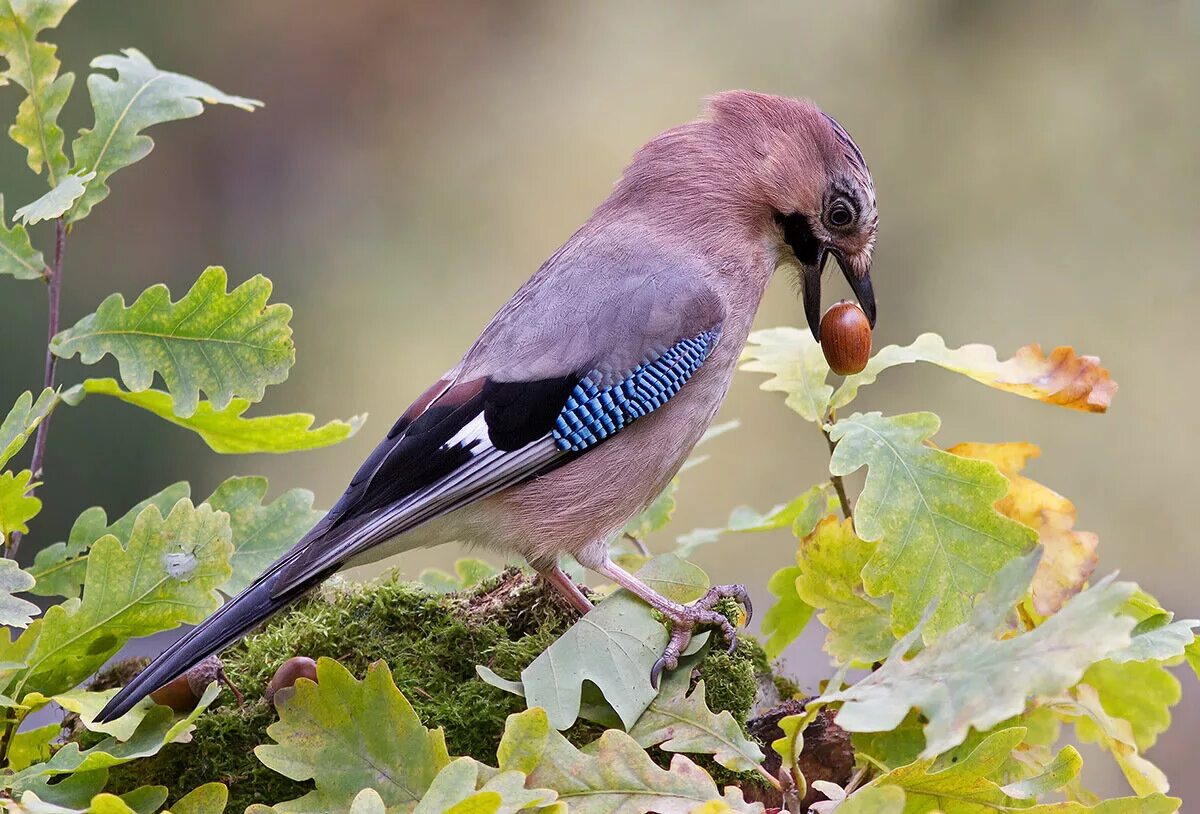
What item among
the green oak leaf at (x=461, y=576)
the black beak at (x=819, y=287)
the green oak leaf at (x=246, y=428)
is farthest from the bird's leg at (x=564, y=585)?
the black beak at (x=819, y=287)

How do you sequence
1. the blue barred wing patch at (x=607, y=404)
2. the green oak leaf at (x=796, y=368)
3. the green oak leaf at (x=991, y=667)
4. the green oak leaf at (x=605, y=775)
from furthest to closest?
the blue barred wing patch at (x=607, y=404) → the green oak leaf at (x=796, y=368) → the green oak leaf at (x=605, y=775) → the green oak leaf at (x=991, y=667)

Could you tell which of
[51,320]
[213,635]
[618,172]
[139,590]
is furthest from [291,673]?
[618,172]

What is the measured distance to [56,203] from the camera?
1.96m

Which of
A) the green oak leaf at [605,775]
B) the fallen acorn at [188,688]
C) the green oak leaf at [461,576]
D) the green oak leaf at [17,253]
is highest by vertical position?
the green oak leaf at [17,253]

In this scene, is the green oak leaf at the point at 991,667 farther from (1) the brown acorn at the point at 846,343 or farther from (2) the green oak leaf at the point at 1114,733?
(1) the brown acorn at the point at 846,343

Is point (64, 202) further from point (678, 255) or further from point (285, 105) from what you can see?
point (285, 105)

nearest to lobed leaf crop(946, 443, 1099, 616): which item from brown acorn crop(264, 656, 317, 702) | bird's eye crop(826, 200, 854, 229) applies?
bird's eye crop(826, 200, 854, 229)

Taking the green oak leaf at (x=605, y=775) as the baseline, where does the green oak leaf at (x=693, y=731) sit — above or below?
below

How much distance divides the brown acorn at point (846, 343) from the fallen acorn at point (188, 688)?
1.15 m

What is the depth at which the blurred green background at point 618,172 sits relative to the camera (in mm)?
7473

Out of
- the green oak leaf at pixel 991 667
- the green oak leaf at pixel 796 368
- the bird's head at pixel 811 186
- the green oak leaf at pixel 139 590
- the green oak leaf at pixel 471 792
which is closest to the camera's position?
the green oak leaf at pixel 991 667

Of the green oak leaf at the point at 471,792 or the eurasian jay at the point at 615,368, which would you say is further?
the eurasian jay at the point at 615,368

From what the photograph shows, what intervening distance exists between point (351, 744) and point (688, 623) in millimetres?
616

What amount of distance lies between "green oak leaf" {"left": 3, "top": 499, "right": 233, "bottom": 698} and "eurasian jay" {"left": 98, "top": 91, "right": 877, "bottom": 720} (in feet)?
0.52
